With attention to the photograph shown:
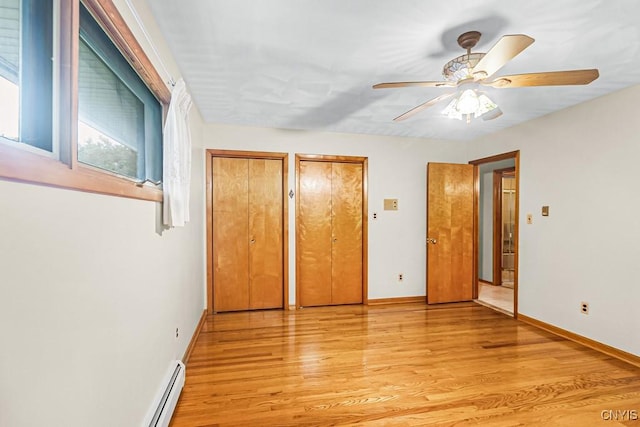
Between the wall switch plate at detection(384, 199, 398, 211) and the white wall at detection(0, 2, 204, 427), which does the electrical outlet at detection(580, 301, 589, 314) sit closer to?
Result: the wall switch plate at detection(384, 199, 398, 211)

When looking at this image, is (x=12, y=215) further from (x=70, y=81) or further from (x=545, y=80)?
(x=545, y=80)

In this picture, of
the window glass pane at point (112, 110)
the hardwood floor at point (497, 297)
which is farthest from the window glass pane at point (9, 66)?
the hardwood floor at point (497, 297)

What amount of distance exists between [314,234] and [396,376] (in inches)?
78.9

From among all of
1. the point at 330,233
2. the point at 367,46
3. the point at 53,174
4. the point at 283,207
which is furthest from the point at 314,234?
the point at 53,174

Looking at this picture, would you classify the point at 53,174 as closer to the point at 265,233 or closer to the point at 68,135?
the point at 68,135

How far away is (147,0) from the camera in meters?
1.46

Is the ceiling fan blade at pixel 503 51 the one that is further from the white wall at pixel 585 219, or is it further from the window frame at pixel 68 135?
the white wall at pixel 585 219

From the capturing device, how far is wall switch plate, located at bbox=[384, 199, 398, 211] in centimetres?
399

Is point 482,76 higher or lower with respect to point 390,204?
higher

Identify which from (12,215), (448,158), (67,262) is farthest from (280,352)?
(448,158)

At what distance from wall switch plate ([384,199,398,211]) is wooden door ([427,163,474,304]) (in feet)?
1.53

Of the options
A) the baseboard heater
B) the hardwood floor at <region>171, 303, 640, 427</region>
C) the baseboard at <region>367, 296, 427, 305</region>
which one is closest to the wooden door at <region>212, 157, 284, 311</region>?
the hardwood floor at <region>171, 303, 640, 427</region>

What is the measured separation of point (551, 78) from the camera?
157cm

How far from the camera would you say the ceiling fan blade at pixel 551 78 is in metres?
1.48
